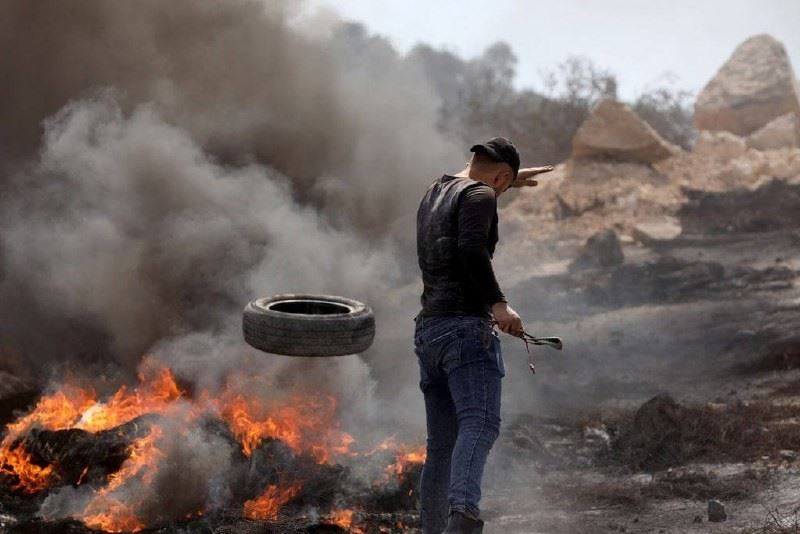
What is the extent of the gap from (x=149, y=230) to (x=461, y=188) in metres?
5.57

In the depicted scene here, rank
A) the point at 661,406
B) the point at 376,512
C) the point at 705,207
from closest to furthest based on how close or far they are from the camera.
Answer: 1. the point at 376,512
2. the point at 661,406
3. the point at 705,207

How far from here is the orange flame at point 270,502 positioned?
4.77 m

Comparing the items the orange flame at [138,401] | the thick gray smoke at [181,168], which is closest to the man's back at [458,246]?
the orange flame at [138,401]

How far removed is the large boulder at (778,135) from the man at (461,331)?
53.4 feet

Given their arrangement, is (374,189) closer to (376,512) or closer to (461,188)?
(376,512)

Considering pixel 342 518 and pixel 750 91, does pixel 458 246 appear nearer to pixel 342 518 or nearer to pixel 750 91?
pixel 342 518

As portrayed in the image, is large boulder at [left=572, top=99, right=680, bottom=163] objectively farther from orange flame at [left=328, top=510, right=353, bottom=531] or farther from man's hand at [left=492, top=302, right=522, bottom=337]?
man's hand at [left=492, top=302, right=522, bottom=337]

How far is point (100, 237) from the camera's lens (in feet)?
25.8

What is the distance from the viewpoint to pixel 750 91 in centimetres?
1933

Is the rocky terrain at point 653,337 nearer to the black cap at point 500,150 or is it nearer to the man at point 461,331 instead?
the man at point 461,331

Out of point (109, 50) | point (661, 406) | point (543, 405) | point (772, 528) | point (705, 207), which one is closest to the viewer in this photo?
point (772, 528)

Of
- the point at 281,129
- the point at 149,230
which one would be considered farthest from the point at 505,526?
the point at 281,129

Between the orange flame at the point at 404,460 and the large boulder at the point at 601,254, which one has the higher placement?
the large boulder at the point at 601,254

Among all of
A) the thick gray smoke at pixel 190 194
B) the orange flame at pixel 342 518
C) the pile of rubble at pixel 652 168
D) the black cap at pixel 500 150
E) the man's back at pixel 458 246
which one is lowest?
the orange flame at pixel 342 518
